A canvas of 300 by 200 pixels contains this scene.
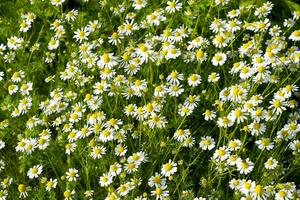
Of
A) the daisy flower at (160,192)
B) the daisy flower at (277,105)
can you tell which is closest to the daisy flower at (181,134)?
the daisy flower at (160,192)

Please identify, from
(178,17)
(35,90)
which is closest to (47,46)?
(35,90)

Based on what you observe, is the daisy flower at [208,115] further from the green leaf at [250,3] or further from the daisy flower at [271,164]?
the green leaf at [250,3]

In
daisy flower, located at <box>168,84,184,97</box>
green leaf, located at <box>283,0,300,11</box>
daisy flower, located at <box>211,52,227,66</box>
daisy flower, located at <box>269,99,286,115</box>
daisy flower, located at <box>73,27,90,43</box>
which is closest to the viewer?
daisy flower, located at <box>269,99,286,115</box>

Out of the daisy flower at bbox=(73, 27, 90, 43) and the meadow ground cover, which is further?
the daisy flower at bbox=(73, 27, 90, 43)

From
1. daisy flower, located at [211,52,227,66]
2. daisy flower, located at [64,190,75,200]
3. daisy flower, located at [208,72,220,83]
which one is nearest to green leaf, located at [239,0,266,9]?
daisy flower, located at [211,52,227,66]

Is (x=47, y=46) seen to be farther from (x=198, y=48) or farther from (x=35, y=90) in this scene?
(x=198, y=48)

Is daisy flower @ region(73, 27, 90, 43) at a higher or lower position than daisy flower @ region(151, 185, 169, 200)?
higher

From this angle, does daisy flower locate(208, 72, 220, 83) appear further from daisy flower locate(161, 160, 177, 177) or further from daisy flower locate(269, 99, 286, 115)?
daisy flower locate(161, 160, 177, 177)

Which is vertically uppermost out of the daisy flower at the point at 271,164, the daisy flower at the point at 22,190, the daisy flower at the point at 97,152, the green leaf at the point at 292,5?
the daisy flower at the point at 22,190

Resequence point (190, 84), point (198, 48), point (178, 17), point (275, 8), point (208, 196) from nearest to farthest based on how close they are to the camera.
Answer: point (208, 196) < point (190, 84) < point (198, 48) < point (178, 17) < point (275, 8)
